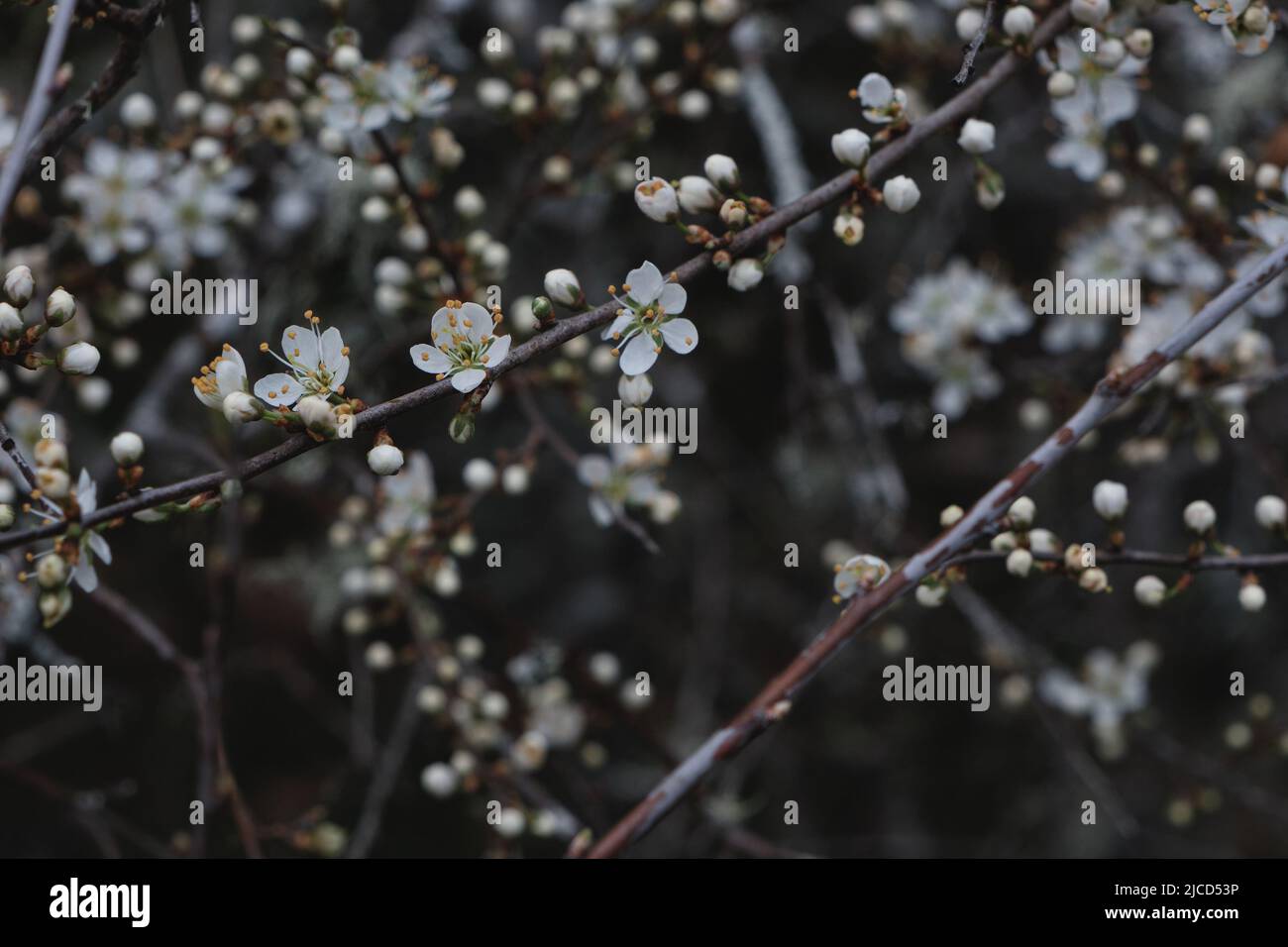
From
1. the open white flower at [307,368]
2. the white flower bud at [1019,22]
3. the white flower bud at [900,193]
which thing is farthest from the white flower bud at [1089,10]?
the open white flower at [307,368]

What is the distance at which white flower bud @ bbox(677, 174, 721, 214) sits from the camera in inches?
47.4

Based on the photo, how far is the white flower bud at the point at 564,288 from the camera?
Result: 46.1 inches

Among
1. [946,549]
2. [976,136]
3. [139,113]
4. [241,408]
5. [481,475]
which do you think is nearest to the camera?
[241,408]

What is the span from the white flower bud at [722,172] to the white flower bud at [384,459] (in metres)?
0.50

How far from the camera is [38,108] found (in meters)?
1.07

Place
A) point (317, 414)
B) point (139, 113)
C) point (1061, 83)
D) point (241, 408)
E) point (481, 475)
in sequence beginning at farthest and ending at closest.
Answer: point (139, 113) < point (481, 475) < point (1061, 83) < point (241, 408) < point (317, 414)

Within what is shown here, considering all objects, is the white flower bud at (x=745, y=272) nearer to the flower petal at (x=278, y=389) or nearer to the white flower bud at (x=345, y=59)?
the flower petal at (x=278, y=389)

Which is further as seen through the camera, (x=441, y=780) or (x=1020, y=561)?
(x=441, y=780)

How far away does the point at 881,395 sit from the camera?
2600 millimetres

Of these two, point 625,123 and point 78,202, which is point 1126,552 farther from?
point 78,202

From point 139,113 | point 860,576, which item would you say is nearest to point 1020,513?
point 860,576

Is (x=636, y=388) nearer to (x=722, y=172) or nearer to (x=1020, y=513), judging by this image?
(x=722, y=172)

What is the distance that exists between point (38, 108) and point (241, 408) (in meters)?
0.37

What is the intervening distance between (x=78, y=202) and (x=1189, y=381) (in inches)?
83.2
